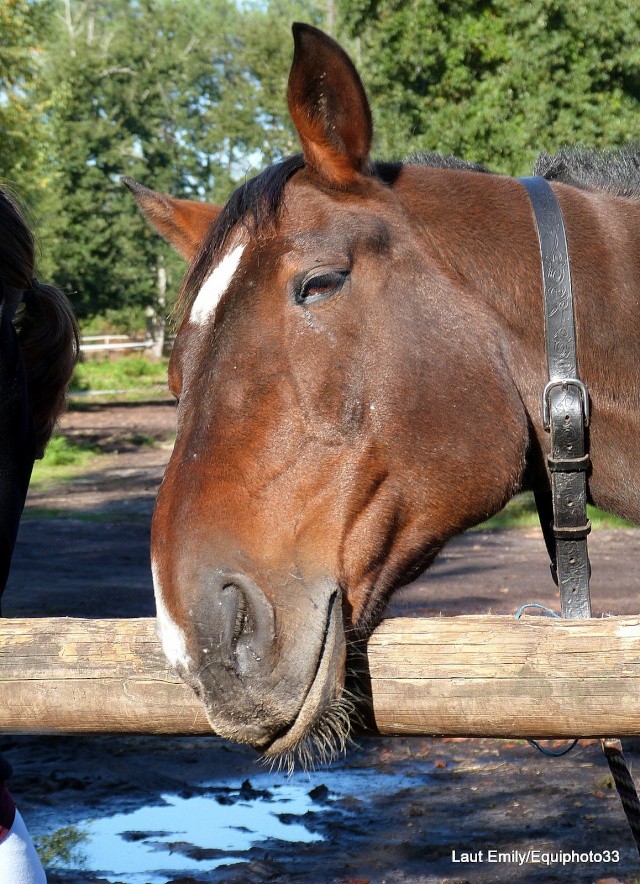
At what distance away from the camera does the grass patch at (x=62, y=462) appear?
60.7 ft

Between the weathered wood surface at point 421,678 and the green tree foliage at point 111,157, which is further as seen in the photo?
the green tree foliage at point 111,157

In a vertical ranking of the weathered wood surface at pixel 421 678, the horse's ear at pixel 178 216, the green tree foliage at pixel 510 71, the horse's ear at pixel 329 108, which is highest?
the horse's ear at pixel 329 108

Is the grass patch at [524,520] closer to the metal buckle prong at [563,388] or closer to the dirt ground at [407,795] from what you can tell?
the dirt ground at [407,795]

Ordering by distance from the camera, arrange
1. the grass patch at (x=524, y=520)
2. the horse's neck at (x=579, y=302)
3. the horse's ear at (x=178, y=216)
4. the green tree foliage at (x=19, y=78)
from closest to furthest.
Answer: the horse's neck at (x=579, y=302)
the horse's ear at (x=178, y=216)
the grass patch at (x=524, y=520)
the green tree foliage at (x=19, y=78)

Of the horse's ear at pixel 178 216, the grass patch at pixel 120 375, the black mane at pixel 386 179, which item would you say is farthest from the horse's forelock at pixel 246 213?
the grass patch at pixel 120 375

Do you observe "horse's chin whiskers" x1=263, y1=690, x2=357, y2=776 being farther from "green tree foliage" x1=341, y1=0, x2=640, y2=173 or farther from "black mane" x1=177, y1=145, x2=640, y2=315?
"green tree foliage" x1=341, y1=0, x2=640, y2=173

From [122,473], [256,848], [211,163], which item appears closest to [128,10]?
[211,163]

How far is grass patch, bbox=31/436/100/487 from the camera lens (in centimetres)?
1852

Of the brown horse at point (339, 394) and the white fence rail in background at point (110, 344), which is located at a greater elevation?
the brown horse at point (339, 394)

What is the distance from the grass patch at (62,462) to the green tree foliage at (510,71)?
9334mm

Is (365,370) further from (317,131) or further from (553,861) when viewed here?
(553,861)

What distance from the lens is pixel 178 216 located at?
2709 mm

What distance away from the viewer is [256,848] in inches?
178

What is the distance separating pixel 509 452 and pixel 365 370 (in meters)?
0.40
